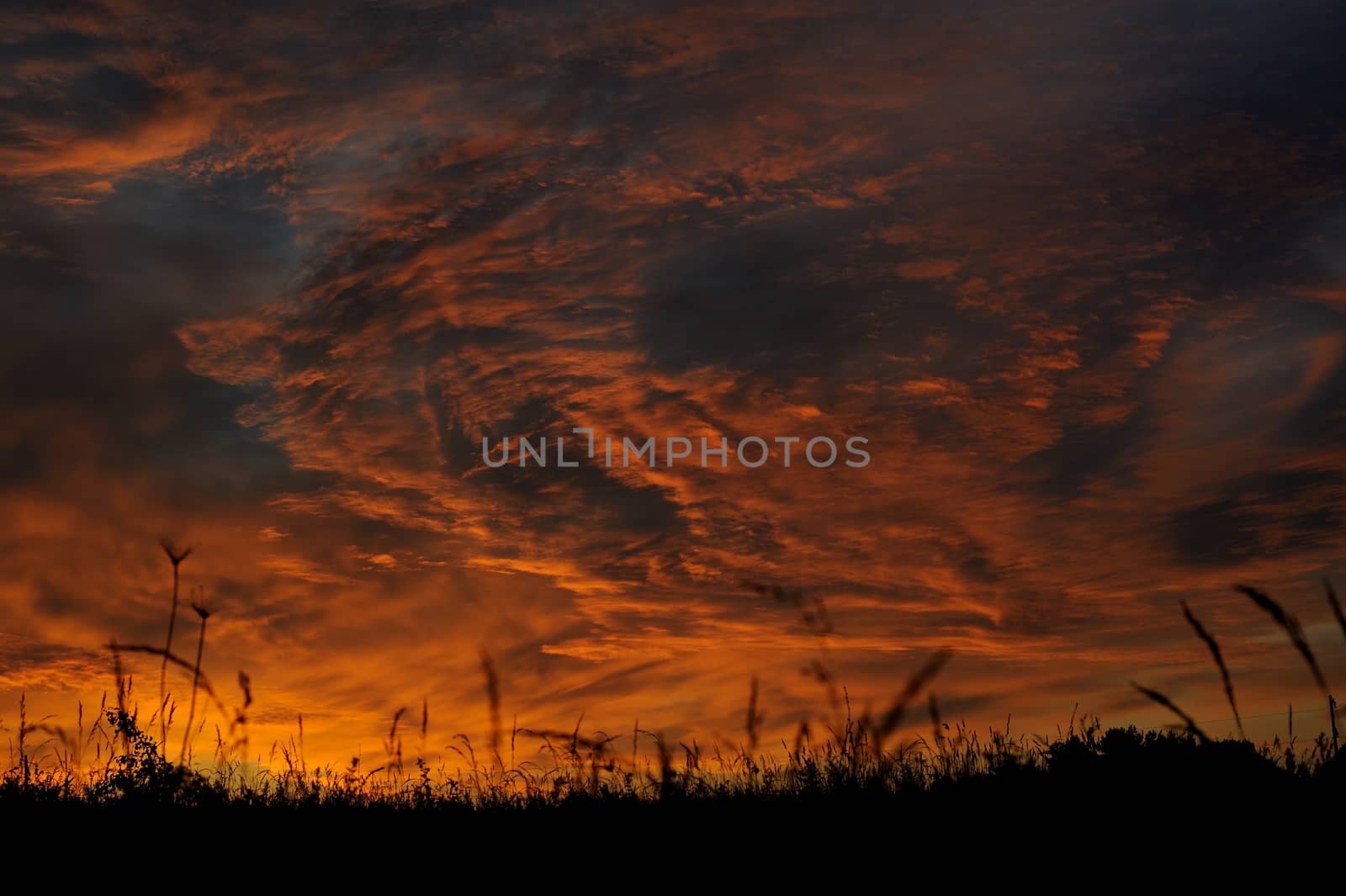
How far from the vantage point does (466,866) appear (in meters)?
6.94

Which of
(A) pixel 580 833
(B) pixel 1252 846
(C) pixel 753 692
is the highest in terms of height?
(C) pixel 753 692

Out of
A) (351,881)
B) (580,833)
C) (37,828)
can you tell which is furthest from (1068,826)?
(37,828)

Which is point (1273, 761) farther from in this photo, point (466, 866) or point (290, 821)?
point (290, 821)

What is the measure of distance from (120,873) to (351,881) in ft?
4.95

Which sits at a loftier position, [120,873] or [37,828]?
[37,828]

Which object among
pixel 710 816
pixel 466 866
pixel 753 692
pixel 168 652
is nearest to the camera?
pixel 466 866

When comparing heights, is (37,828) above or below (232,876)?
above

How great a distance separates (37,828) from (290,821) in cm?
179

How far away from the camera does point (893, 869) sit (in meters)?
6.53

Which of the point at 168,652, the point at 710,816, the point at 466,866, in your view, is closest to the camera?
the point at 466,866

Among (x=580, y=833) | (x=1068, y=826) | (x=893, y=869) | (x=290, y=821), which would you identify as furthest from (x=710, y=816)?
(x=290, y=821)

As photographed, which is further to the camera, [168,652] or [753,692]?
[753,692]

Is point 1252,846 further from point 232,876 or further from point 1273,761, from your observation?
point 232,876

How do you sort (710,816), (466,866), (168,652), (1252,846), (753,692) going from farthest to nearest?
1. (753,692)
2. (710,816)
3. (168,652)
4. (466,866)
5. (1252,846)
